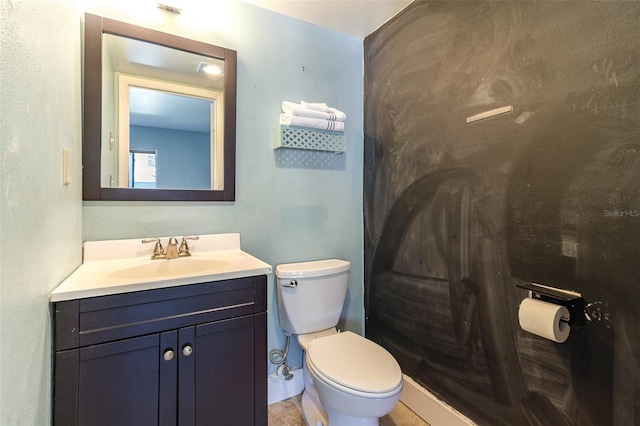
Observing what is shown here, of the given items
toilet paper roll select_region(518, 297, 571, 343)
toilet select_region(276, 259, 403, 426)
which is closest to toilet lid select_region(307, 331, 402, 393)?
toilet select_region(276, 259, 403, 426)

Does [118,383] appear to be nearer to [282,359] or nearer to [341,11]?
[282,359]

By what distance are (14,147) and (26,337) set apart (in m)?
0.44

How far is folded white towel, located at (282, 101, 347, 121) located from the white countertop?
75 centimetres

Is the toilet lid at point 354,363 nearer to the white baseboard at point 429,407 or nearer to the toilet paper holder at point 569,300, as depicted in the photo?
the white baseboard at point 429,407

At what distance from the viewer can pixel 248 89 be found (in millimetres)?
1614

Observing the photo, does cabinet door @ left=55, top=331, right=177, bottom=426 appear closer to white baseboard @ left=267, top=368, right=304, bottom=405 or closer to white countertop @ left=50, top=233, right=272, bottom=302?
white countertop @ left=50, top=233, right=272, bottom=302

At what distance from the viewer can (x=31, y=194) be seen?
0.71 metres

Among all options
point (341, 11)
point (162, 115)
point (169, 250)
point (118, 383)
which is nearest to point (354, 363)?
point (118, 383)

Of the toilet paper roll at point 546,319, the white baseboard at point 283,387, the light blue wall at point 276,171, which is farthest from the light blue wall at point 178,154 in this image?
the toilet paper roll at point 546,319

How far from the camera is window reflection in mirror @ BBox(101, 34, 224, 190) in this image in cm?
134

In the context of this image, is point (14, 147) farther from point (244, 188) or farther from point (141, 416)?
point (244, 188)

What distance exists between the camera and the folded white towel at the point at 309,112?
5.32 feet

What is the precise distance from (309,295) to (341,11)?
5.31 ft

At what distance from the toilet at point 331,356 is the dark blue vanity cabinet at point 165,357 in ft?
0.93
